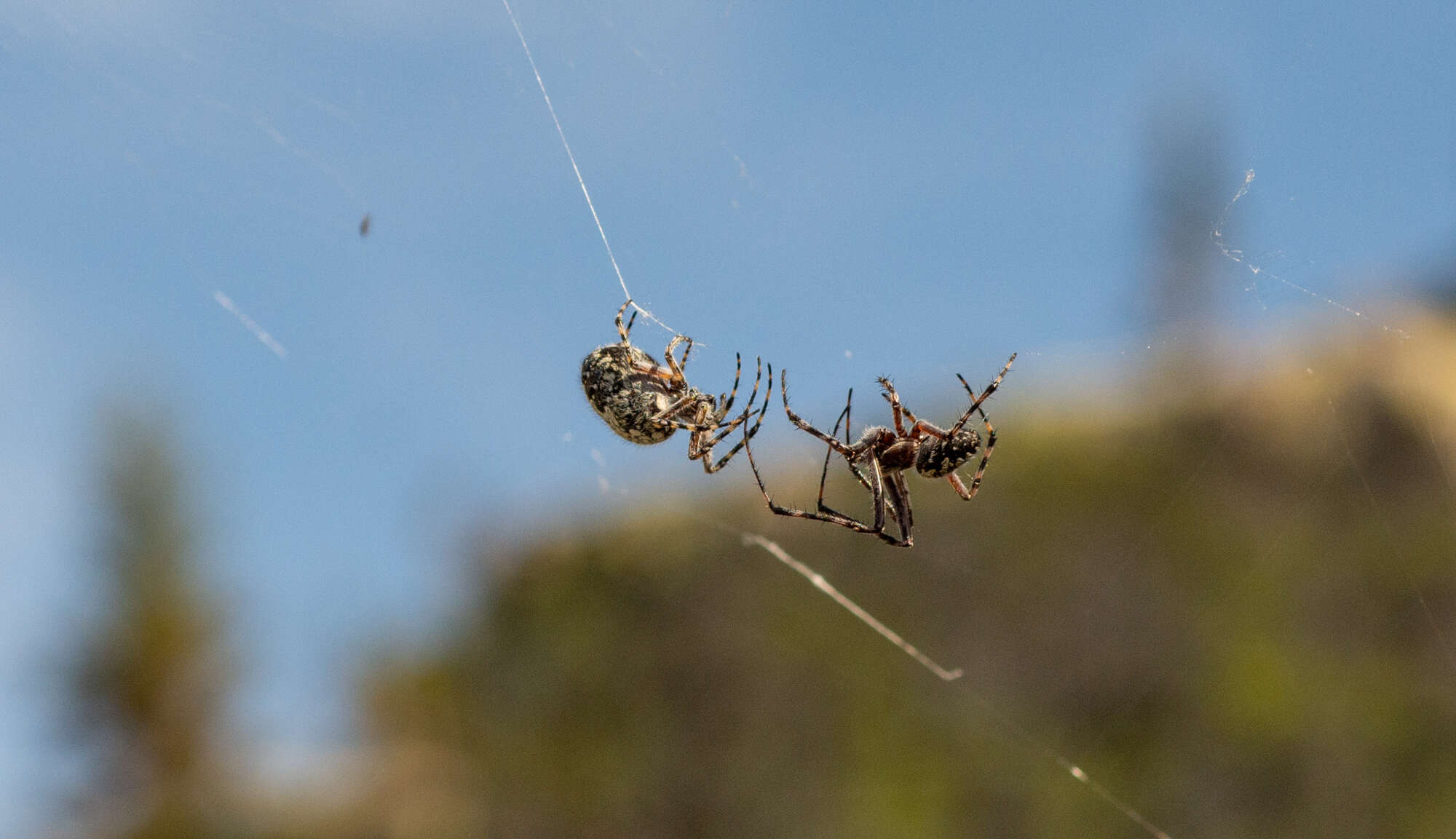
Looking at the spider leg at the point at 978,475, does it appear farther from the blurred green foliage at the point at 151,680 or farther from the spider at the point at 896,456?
the blurred green foliage at the point at 151,680

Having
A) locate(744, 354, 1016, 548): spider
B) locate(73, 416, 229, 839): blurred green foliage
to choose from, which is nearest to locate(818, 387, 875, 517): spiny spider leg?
locate(744, 354, 1016, 548): spider

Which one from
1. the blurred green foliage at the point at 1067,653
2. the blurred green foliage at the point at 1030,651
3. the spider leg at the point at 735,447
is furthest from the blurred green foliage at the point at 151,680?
the spider leg at the point at 735,447

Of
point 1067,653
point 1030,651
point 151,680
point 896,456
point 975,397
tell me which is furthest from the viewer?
point 151,680

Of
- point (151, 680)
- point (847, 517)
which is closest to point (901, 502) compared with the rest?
point (847, 517)

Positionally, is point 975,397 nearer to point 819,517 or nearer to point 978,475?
point 978,475

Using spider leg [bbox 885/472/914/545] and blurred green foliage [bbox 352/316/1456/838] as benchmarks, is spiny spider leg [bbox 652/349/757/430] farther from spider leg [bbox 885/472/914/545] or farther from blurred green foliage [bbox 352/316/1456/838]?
blurred green foliage [bbox 352/316/1456/838]

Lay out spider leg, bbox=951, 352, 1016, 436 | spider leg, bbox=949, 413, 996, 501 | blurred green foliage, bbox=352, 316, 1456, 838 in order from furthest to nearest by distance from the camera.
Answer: blurred green foliage, bbox=352, 316, 1456, 838 → spider leg, bbox=949, 413, 996, 501 → spider leg, bbox=951, 352, 1016, 436

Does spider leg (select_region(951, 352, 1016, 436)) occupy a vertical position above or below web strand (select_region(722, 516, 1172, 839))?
above
